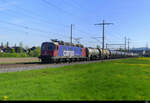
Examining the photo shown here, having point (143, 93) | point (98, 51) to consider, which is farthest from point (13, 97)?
point (98, 51)

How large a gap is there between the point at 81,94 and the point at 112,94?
1.60 meters

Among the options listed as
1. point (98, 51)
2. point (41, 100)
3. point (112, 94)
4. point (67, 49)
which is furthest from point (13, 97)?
point (98, 51)

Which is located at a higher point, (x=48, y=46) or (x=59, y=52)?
(x=48, y=46)

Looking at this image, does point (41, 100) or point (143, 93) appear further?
point (143, 93)

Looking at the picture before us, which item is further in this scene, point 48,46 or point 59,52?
point 59,52

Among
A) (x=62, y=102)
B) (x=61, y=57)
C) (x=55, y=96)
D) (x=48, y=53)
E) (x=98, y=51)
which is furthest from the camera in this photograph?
(x=98, y=51)

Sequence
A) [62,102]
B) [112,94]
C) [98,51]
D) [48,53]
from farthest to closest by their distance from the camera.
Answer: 1. [98,51]
2. [48,53]
3. [112,94]
4. [62,102]

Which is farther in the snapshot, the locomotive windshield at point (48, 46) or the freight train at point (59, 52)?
the locomotive windshield at point (48, 46)

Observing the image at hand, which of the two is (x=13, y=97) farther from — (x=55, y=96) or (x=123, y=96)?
(x=123, y=96)

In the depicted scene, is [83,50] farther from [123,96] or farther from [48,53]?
[123,96]

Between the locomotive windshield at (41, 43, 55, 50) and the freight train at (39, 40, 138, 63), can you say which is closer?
the freight train at (39, 40, 138, 63)

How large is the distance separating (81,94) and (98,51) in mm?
47464

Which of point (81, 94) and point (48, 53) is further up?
point (48, 53)

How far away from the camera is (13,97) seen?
7.82 metres
